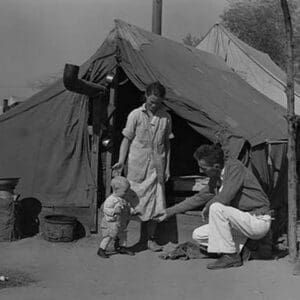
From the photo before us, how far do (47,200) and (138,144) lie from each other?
1653 mm

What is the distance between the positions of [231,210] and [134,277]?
1110 millimetres

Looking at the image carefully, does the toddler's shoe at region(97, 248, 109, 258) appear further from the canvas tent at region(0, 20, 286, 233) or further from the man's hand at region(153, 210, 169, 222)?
the canvas tent at region(0, 20, 286, 233)

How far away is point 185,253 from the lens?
6.46m

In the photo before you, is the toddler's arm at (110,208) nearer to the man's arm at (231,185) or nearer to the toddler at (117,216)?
the toddler at (117,216)

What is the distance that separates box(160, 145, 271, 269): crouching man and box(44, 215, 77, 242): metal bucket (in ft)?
6.02

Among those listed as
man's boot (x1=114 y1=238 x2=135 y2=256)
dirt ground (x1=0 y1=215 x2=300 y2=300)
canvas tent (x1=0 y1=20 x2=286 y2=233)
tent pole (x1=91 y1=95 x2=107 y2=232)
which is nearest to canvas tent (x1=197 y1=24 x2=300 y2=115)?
canvas tent (x1=0 y1=20 x2=286 y2=233)

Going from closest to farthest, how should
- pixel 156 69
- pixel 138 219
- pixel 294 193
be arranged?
pixel 294 193
pixel 138 219
pixel 156 69

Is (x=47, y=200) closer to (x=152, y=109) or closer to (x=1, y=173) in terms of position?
(x=1, y=173)

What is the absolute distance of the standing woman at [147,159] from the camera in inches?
266

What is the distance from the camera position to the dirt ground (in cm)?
508

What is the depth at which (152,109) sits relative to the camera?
22.2ft

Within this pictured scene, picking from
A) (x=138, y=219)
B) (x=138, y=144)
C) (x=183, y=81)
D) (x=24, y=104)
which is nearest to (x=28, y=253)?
(x=138, y=219)

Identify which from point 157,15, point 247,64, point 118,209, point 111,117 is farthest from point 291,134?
point 157,15

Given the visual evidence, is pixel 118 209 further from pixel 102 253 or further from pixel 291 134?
pixel 291 134
